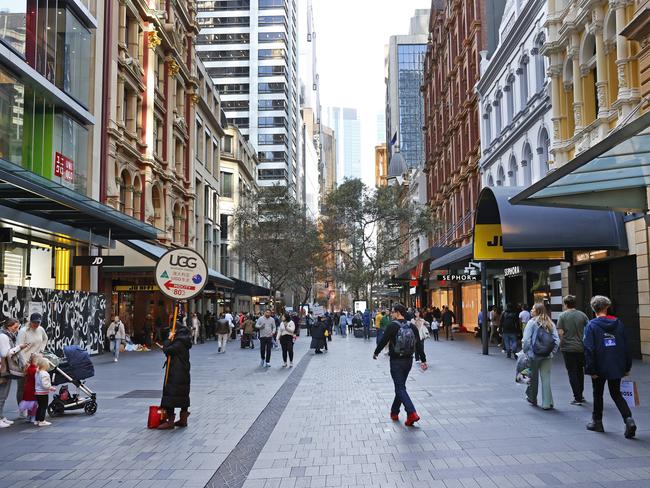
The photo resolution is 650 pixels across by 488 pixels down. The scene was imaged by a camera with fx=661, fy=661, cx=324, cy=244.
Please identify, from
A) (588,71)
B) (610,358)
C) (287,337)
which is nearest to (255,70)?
(588,71)

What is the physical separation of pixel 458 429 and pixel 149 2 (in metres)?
30.5

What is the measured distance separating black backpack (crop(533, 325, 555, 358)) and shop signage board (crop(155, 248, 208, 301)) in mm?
5274

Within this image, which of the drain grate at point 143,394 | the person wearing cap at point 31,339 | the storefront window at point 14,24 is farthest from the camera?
the storefront window at point 14,24

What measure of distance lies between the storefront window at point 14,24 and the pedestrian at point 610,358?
17.2m

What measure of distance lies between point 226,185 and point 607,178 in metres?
54.0

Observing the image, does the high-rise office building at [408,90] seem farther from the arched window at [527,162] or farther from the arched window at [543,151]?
the arched window at [543,151]

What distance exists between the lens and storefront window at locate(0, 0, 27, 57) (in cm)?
1845

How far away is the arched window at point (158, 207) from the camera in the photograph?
115 ft

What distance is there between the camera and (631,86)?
17.6 m

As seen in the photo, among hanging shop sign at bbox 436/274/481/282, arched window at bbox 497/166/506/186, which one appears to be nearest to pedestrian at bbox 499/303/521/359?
hanging shop sign at bbox 436/274/481/282

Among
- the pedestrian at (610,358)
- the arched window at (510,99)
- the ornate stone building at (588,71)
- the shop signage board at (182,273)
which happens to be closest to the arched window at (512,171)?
the arched window at (510,99)

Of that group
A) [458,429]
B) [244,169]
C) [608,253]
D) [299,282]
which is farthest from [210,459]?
[244,169]

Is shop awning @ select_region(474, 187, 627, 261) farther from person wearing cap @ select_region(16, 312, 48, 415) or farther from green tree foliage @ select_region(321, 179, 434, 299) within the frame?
green tree foliage @ select_region(321, 179, 434, 299)

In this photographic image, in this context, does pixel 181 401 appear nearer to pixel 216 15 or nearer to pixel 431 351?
pixel 431 351
